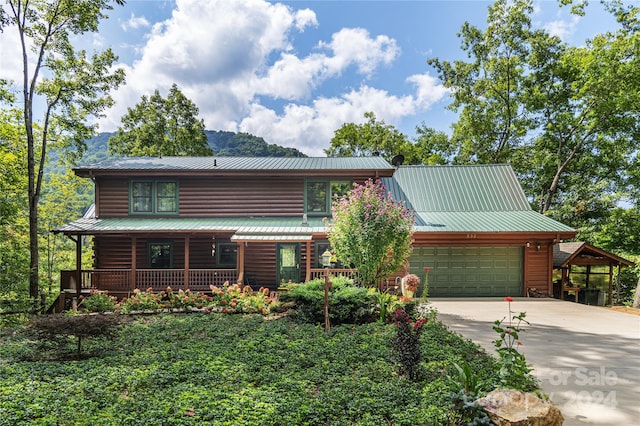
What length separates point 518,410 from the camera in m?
3.09

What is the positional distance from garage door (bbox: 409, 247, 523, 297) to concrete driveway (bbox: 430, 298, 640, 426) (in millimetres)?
1985

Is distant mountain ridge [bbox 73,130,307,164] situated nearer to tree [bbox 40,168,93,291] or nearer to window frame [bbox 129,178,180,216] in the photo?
tree [bbox 40,168,93,291]

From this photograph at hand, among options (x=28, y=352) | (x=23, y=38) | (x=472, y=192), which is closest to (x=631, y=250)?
(x=472, y=192)

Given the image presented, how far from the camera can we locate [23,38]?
35.7ft

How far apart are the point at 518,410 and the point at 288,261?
35.6 feet

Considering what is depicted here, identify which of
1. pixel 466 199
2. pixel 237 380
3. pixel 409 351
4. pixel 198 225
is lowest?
pixel 237 380

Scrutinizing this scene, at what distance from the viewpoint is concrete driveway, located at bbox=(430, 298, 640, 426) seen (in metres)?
3.97

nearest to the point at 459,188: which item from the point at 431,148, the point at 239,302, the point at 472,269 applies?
the point at 472,269

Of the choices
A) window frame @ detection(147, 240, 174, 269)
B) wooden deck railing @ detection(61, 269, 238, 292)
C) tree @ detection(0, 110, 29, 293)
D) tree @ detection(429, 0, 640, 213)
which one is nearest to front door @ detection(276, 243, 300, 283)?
wooden deck railing @ detection(61, 269, 238, 292)

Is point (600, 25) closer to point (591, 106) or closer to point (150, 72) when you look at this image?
point (591, 106)

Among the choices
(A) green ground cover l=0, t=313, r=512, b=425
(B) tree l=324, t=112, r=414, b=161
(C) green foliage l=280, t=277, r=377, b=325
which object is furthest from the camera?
(B) tree l=324, t=112, r=414, b=161

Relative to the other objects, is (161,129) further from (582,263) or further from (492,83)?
(582,263)

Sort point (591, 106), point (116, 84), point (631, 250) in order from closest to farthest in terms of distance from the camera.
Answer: point (116, 84) → point (631, 250) → point (591, 106)

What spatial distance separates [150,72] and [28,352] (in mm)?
11997
